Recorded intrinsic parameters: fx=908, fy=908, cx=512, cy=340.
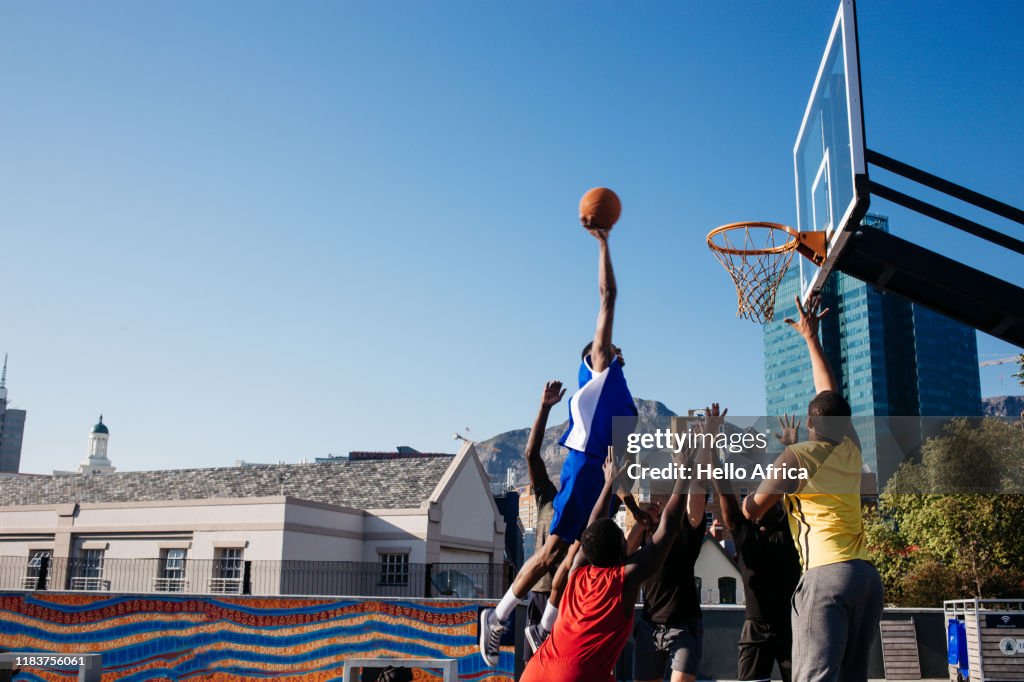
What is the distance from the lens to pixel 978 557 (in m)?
37.7

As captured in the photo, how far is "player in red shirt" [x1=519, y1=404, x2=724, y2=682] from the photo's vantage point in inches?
186

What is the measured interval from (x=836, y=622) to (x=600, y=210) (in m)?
2.96

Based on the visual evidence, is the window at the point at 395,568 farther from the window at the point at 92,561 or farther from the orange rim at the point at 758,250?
the orange rim at the point at 758,250

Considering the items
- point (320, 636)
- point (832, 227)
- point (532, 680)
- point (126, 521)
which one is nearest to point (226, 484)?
point (126, 521)

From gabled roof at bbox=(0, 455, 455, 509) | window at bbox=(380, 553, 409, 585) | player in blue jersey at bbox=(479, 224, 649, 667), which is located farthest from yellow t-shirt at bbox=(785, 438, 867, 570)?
gabled roof at bbox=(0, 455, 455, 509)

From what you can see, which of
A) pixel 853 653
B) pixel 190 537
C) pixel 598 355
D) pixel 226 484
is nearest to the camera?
pixel 853 653

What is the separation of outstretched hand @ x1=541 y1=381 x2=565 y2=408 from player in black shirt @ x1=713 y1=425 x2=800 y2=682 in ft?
5.01

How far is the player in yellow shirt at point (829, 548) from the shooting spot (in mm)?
4629

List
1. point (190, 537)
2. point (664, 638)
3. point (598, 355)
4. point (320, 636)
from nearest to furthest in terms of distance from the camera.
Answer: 1. point (598, 355)
2. point (664, 638)
3. point (320, 636)
4. point (190, 537)

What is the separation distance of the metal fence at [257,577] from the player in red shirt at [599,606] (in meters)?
16.6

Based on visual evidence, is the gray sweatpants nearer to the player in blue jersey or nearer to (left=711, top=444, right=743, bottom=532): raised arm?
(left=711, top=444, right=743, bottom=532): raised arm

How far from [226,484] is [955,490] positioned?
32249mm

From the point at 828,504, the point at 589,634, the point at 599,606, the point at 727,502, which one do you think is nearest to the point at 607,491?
the point at 599,606

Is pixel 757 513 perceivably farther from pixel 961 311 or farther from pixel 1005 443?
pixel 1005 443
